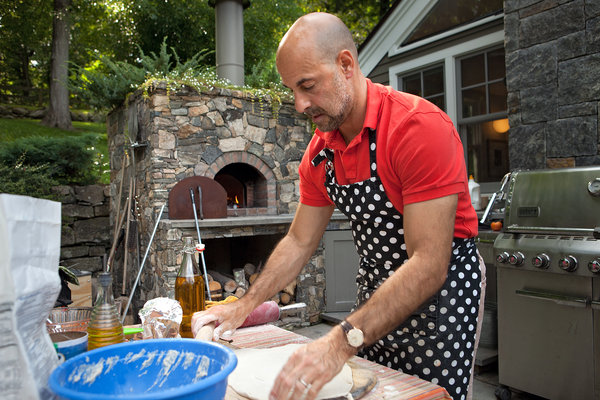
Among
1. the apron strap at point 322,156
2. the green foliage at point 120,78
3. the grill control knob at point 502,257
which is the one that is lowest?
the grill control knob at point 502,257

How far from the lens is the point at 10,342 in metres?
0.64

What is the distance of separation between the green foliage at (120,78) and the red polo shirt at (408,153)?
474 centimetres

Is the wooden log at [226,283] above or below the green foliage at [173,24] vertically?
below

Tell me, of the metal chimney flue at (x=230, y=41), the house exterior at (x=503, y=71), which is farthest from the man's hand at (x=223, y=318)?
the metal chimney flue at (x=230, y=41)

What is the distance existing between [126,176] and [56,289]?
237 inches

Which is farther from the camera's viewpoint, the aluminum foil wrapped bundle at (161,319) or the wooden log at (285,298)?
the wooden log at (285,298)

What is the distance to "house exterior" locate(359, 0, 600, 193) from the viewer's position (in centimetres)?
350

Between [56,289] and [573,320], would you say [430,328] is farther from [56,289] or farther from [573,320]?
[573,320]

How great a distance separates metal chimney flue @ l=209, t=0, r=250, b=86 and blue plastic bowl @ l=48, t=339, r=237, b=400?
5855mm

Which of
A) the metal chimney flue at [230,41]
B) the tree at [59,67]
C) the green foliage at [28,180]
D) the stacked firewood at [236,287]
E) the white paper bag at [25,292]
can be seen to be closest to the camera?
the white paper bag at [25,292]

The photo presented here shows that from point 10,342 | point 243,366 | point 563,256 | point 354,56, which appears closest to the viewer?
point 10,342

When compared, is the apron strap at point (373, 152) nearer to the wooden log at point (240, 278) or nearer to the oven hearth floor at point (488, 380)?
the oven hearth floor at point (488, 380)

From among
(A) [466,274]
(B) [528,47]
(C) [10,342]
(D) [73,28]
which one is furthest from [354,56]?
(D) [73,28]

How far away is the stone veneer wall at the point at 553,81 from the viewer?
3430 millimetres
